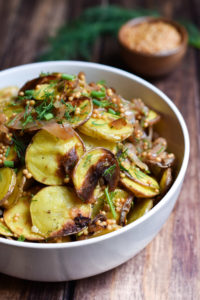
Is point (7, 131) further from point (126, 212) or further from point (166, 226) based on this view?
point (166, 226)

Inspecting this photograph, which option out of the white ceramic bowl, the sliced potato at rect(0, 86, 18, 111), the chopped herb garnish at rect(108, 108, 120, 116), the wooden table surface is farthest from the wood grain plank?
the sliced potato at rect(0, 86, 18, 111)

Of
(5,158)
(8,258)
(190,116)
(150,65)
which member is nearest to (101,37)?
(150,65)

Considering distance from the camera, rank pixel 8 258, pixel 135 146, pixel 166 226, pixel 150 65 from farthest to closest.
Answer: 1. pixel 150 65
2. pixel 166 226
3. pixel 135 146
4. pixel 8 258

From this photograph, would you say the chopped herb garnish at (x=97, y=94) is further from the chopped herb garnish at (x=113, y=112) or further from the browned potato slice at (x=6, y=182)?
the browned potato slice at (x=6, y=182)

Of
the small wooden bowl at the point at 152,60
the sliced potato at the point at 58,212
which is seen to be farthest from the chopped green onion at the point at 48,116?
the small wooden bowl at the point at 152,60

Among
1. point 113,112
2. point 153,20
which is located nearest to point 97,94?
point 113,112

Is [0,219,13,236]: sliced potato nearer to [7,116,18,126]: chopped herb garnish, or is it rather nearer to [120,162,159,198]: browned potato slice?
[7,116,18,126]: chopped herb garnish

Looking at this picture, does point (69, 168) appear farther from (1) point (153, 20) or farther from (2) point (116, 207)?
(1) point (153, 20)
